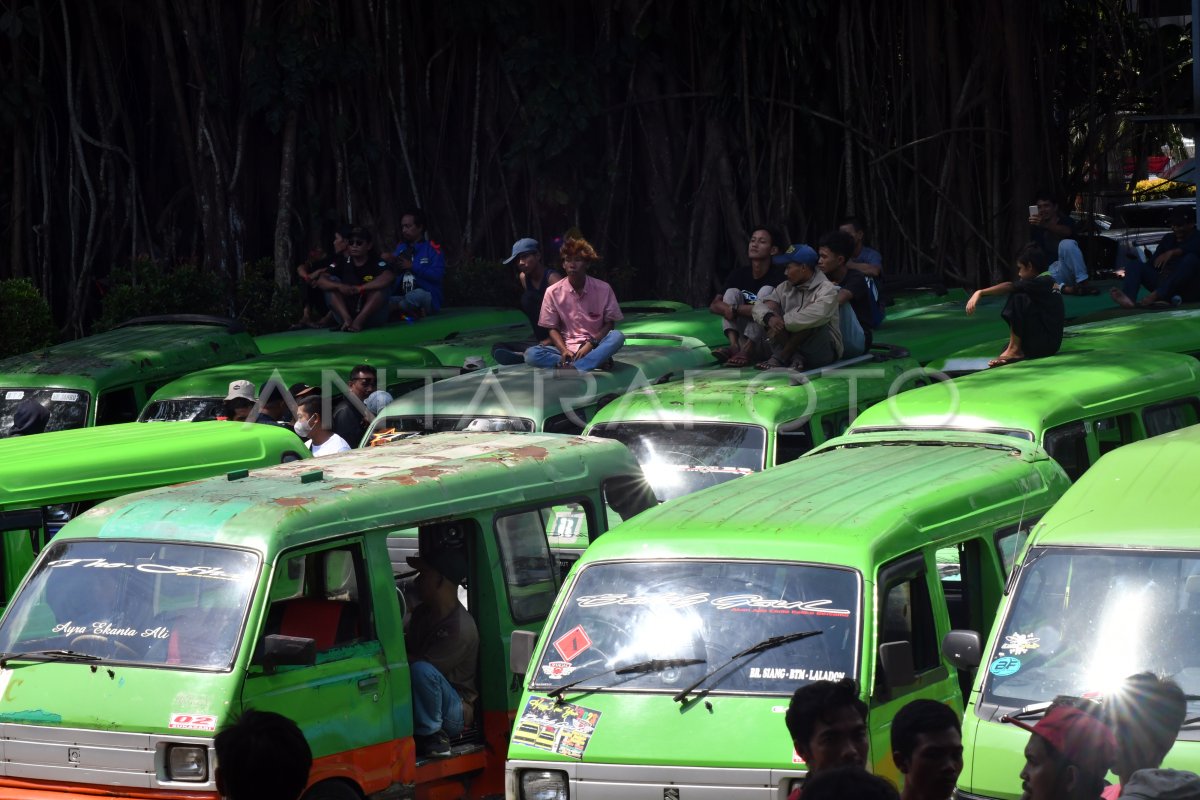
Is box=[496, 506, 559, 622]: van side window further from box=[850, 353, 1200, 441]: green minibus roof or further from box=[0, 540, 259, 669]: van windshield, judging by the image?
box=[850, 353, 1200, 441]: green minibus roof

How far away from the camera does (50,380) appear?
11516mm

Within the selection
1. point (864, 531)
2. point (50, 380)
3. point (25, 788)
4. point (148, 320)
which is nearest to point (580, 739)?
point (864, 531)

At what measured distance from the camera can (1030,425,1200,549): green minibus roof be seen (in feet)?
19.3

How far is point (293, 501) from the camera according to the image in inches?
279

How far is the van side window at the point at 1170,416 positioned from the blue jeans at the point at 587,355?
11.4 ft

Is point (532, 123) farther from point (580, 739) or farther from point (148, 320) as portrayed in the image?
point (580, 739)

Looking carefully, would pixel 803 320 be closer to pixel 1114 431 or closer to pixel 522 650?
pixel 1114 431

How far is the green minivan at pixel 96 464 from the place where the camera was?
27.6 feet

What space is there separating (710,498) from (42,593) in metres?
2.67

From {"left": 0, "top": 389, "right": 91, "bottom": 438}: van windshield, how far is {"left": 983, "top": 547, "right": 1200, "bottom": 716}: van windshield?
23.6ft

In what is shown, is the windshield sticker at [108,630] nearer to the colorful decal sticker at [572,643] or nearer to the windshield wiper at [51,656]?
the windshield wiper at [51,656]

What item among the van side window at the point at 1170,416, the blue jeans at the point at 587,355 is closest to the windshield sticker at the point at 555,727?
the van side window at the point at 1170,416

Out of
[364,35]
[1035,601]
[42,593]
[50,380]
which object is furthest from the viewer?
[364,35]

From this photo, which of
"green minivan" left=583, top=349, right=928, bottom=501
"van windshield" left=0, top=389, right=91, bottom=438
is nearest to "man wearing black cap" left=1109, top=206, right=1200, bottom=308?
"green minivan" left=583, top=349, right=928, bottom=501
